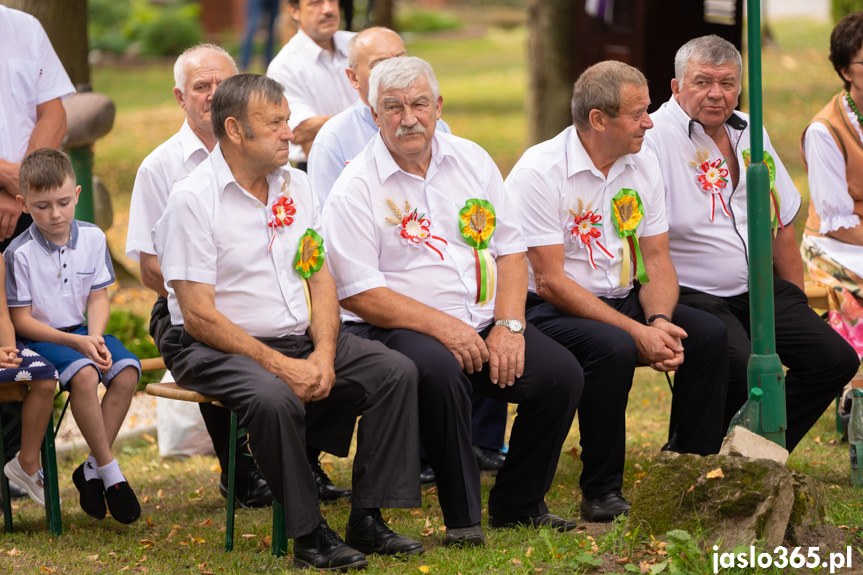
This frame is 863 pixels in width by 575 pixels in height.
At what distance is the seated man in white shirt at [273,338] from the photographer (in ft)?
13.0

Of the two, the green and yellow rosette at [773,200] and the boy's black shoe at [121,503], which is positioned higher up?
the green and yellow rosette at [773,200]

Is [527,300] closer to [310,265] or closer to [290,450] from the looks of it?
[310,265]

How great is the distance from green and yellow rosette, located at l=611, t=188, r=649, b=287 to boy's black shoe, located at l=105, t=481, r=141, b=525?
2226mm

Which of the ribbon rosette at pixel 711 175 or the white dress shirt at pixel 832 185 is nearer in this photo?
the ribbon rosette at pixel 711 175

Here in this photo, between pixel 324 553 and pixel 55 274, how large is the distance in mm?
1692

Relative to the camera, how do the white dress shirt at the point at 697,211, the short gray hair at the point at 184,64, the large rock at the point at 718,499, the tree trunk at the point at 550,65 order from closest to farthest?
the large rock at the point at 718,499 < the short gray hair at the point at 184,64 < the white dress shirt at the point at 697,211 < the tree trunk at the point at 550,65

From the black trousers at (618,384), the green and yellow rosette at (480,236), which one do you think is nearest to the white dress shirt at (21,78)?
the green and yellow rosette at (480,236)

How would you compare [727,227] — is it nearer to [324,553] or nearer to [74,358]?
[324,553]

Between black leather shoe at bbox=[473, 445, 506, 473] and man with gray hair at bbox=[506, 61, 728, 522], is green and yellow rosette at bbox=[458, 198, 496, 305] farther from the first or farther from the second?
black leather shoe at bbox=[473, 445, 506, 473]

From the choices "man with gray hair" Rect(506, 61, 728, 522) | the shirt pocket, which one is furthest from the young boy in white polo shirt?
"man with gray hair" Rect(506, 61, 728, 522)

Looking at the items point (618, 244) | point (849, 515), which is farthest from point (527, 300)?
point (849, 515)

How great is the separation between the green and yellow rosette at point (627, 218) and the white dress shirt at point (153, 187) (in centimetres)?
181

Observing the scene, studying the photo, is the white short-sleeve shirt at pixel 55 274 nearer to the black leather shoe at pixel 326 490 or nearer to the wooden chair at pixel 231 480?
the wooden chair at pixel 231 480

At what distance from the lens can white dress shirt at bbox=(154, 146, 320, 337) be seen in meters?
4.08
